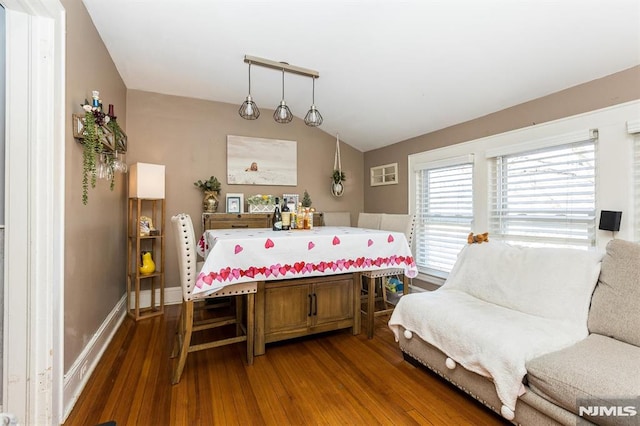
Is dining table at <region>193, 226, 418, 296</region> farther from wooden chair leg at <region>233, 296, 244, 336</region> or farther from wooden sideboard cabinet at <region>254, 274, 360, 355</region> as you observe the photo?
wooden chair leg at <region>233, 296, 244, 336</region>

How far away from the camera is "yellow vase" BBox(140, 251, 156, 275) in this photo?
324cm

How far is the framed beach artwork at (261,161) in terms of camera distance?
155 inches

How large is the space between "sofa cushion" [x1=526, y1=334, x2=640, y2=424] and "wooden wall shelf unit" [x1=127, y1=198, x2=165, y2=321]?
3.35 meters

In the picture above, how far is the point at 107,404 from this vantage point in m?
1.76

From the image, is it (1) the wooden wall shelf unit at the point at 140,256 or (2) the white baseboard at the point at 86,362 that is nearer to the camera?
(2) the white baseboard at the point at 86,362

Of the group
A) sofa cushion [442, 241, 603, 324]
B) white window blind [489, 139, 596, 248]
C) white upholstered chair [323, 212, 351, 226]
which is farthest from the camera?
white upholstered chair [323, 212, 351, 226]

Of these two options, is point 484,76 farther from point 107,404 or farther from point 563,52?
point 107,404

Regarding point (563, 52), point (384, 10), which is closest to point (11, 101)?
point (384, 10)

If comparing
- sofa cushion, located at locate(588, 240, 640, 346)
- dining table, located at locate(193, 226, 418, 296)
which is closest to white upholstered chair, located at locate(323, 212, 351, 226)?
dining table, located at locate(193, 226, 418, 296)

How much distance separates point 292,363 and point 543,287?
5.97 feet

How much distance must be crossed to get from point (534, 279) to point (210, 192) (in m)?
3.39

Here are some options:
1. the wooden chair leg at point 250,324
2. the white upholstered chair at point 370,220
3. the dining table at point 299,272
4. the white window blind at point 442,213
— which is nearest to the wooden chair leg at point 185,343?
the dining table at point 299,272

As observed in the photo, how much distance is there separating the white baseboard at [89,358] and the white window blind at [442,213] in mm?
3452

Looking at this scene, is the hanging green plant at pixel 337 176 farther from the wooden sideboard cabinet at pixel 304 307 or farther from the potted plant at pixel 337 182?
the wooden sideboard cabinet at pixel 304 307
